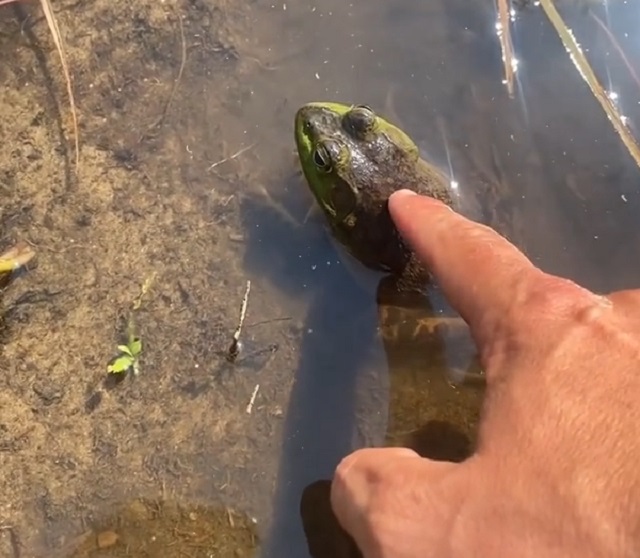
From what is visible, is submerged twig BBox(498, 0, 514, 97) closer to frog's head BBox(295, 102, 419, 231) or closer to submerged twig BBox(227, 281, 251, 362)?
frog's head BBox(295, 102, 419, 231)

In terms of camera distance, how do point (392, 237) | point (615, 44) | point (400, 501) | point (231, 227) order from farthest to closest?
point (615, 44)
point (231, 227)
point (392, 237)
point (400, 501)

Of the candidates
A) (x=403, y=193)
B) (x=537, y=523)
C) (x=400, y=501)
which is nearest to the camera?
(x=537, y=523)

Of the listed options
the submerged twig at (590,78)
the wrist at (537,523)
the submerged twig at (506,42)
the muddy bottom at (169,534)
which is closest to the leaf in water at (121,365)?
the muddy bottom at (169,534)

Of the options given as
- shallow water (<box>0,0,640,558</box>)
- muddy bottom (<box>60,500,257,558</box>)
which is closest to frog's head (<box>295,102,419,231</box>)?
shallow water (<box>0,0,640,558</box>)

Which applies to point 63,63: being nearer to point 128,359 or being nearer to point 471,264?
point 128,359

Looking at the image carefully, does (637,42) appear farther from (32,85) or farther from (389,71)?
Answer: (32,85)

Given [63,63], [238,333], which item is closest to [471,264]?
[238,333]

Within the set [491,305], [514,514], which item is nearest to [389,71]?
[491,305]
